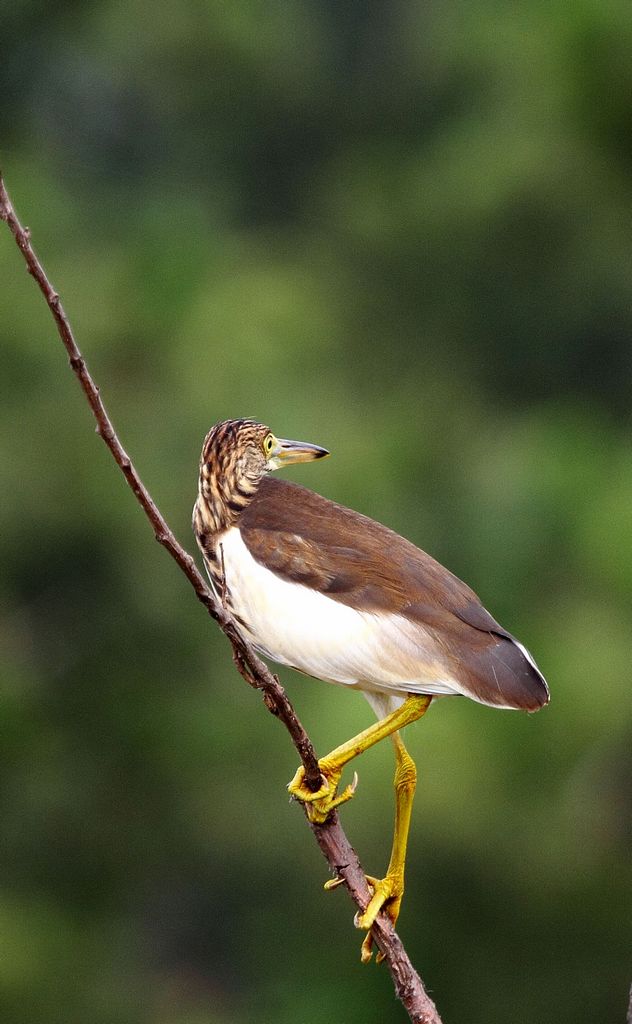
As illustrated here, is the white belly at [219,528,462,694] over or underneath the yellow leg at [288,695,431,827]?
over

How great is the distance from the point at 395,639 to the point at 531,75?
10.4 m

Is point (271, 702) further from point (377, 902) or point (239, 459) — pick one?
point (239, 459)

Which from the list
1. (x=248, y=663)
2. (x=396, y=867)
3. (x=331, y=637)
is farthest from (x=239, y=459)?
(x=396, y=867)

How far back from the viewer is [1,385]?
35.9ft

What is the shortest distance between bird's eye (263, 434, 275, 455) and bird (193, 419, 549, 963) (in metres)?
0.15

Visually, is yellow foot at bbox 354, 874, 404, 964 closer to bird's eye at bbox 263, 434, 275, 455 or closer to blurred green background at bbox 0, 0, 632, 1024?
bird's eye at bbox 263, 434, 275, 455

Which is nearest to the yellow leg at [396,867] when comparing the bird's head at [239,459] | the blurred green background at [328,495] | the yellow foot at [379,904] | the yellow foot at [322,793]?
the yellow foot at [379,904]

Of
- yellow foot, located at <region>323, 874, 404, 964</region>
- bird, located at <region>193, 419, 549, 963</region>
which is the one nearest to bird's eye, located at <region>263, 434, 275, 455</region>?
bird, located at <region>193, 419, 549, 963</region>

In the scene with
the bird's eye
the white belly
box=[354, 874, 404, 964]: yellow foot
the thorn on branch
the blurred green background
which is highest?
the blurred green background

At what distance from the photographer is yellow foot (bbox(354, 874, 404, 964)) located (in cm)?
350

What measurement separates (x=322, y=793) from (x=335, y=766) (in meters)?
0.05

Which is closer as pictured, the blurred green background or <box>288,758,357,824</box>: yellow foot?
<box>288,758,357,824</box>: yellow foot

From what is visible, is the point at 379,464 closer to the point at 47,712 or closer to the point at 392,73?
the point at 47,712

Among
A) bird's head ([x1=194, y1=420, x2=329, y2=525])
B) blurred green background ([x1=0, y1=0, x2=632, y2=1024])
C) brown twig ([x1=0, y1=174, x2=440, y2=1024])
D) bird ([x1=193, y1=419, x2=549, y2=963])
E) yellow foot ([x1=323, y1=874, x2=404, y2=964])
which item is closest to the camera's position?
brown twig ([x1=0, y1=174, x2=440, y2=1024])
